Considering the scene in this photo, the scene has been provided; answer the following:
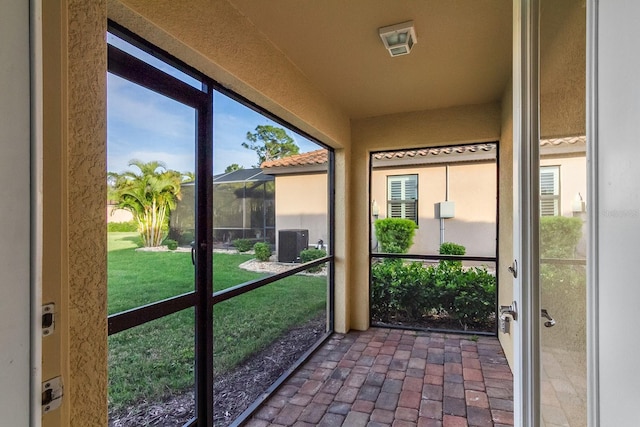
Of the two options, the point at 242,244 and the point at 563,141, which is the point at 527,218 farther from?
the point at 242,244

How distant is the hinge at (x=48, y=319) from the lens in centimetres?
63

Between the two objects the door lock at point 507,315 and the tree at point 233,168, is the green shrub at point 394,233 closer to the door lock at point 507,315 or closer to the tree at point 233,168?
the tree at point 233,168

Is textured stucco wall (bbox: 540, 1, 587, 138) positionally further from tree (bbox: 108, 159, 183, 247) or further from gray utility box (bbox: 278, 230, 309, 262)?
gray utility box (bbox: 278, 230, 309, 262)

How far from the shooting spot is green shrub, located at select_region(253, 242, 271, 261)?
7.49 feet

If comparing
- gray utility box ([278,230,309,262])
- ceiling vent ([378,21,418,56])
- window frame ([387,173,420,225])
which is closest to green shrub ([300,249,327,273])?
gray utility box ([278,230,309,262])

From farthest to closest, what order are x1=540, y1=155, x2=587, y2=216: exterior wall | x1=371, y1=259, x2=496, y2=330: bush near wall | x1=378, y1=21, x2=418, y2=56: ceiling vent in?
x1=371, y1=259, x2=496, y2=330: bush near wall
x1=378, y1=21, x2=418, y2=56: ceiling vent
x1=540, y1=155, x2=587, y2=216: exterior wall

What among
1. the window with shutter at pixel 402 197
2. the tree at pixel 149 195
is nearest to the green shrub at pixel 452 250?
the window with shutter at pixel 402 197

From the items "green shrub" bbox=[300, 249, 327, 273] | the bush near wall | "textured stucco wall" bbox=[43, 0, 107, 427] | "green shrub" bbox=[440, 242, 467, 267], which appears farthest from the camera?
"green shrub" bbox=[440, 242, 467, 267]

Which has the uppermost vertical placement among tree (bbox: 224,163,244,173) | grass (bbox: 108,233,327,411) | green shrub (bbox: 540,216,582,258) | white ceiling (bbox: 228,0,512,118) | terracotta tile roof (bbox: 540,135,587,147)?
white ceiling (bbox: 228,0,512,118)

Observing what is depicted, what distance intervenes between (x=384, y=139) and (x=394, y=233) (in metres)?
1.31

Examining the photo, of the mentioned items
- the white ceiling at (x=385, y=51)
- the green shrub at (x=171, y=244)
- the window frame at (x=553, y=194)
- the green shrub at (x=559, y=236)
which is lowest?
the green shrub at (x=171, y=244)

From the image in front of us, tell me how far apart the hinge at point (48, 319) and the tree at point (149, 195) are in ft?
Result: 2.44

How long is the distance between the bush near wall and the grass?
2.10 metres
